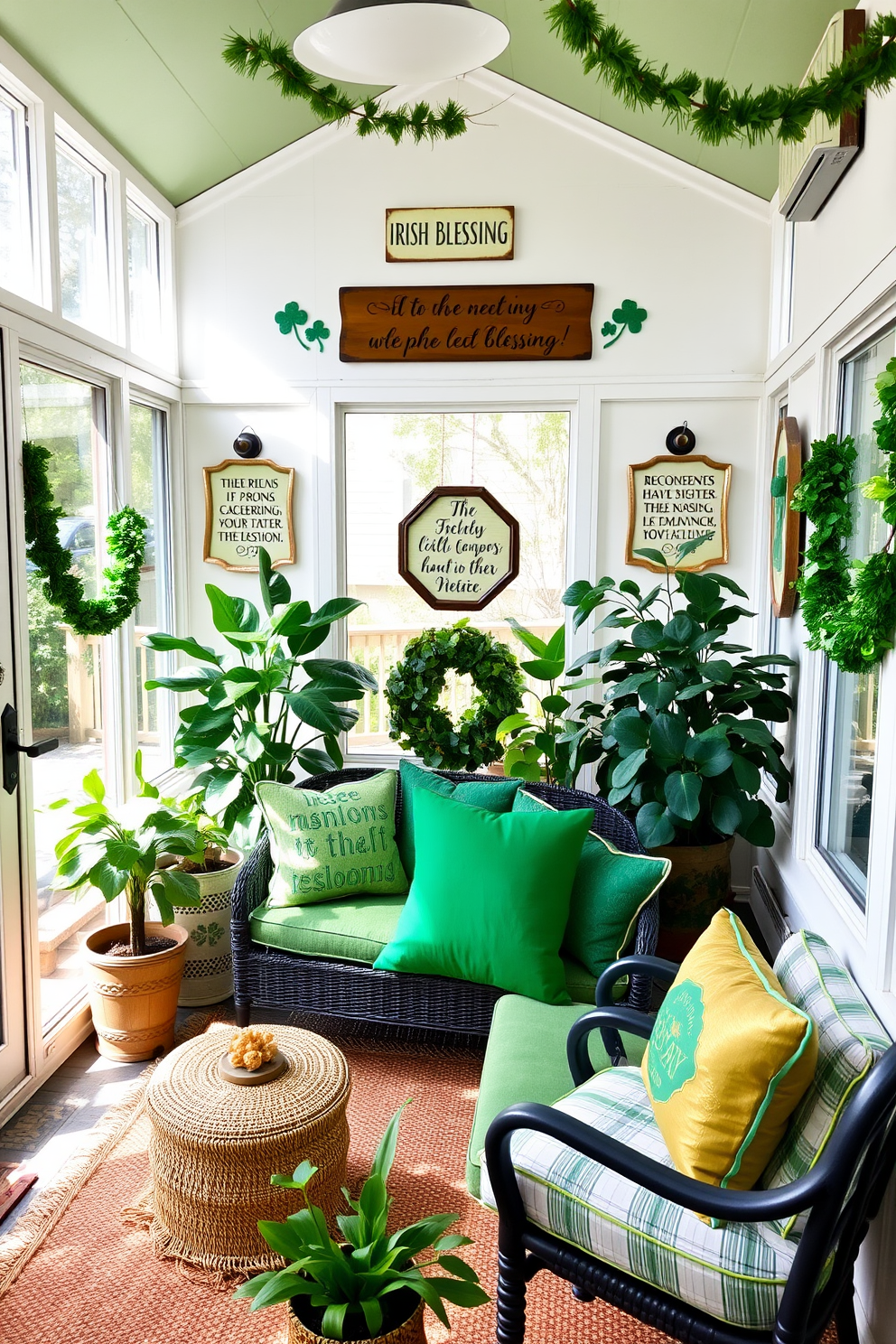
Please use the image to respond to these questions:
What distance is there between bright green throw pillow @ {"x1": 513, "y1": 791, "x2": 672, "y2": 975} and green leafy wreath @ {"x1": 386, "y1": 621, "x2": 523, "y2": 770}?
1.16 meters

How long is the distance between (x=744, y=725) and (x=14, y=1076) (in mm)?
2286

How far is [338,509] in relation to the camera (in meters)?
4.13

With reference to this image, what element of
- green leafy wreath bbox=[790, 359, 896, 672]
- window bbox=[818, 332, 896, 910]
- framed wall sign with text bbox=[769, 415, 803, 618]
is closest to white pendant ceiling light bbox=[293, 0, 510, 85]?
green leafy wreath bbox=[790, 359, 896, 672]

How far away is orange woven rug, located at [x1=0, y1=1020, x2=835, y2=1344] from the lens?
6.46 feet

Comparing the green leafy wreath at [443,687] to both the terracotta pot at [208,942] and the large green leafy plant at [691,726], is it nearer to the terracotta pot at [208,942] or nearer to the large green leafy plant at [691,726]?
the large green leafy plant at [691,726]

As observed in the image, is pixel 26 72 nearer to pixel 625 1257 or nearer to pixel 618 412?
pixel 618 412

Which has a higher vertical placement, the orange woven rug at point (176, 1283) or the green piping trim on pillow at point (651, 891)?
the green piping trim on pillow at point (651, 891)

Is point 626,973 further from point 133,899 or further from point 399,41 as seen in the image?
point 399,41

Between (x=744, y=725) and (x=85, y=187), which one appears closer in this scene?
(x=744, y=725)

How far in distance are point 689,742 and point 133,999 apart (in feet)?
5.94

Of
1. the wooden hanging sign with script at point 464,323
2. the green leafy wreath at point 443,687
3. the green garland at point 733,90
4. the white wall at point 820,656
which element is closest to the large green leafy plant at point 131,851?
the green leafy wreath at point 443,687

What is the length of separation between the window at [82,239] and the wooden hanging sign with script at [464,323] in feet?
3.07

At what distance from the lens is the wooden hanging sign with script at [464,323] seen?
3879 millimetres

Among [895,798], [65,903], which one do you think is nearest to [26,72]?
[65,903]
